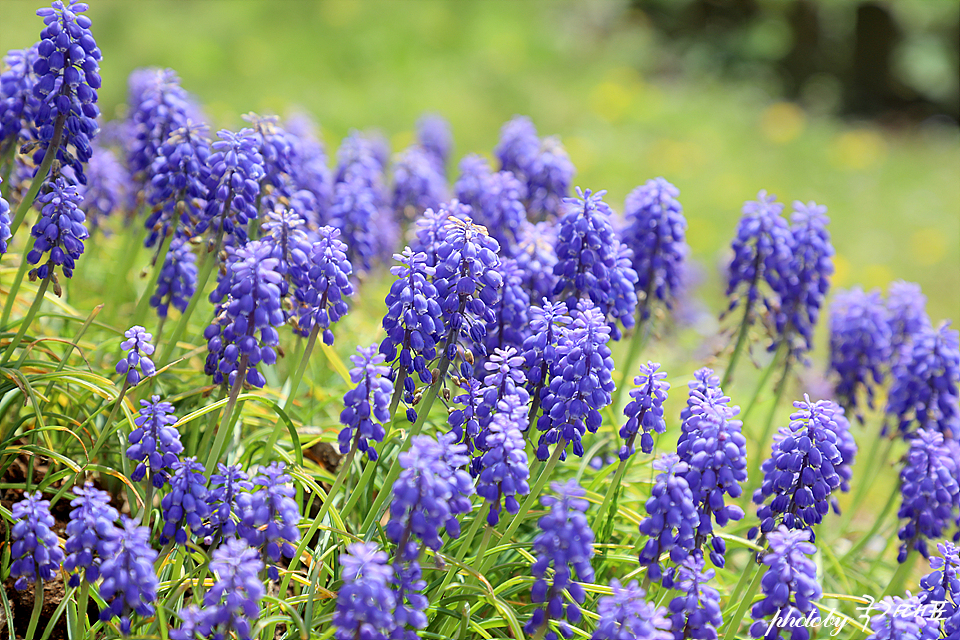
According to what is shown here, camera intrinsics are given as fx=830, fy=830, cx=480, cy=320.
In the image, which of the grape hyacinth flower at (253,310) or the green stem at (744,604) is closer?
the grape hyacinth flower at (253,310)

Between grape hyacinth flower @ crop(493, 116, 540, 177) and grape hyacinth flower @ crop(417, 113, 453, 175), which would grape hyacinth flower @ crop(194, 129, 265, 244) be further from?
grape hyacinth flower @ crop(417, 113, 453, 175)

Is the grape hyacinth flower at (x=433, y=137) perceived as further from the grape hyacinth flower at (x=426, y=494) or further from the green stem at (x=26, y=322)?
the grape hyacinth flower at (x=426, y=494)

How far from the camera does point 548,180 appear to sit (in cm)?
600

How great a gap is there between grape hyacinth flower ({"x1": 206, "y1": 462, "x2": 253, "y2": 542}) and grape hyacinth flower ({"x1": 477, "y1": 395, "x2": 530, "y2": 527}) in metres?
0.99

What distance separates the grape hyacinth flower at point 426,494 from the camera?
3.13 meters

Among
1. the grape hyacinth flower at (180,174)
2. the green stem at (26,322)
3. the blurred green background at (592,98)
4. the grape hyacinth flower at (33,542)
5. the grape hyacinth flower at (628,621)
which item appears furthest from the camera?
the blurred green background at (592,98)

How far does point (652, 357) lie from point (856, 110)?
14608 mm

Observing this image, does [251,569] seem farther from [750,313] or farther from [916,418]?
[916,418]

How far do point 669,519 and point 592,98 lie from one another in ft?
50.4

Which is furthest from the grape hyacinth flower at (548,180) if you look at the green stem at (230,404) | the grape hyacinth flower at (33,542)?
the grape hyacinth flower at (33,542)

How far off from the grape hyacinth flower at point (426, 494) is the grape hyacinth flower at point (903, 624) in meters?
1.73

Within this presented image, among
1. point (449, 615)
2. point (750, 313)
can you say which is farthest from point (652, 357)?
point (449, 615)

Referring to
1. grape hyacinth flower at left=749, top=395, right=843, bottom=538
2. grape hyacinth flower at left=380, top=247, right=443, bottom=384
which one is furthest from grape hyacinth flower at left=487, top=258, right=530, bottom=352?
grape hyacinth flower at left=749, top=395, right=843, bottom=538

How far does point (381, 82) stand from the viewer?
16641 millimetres
